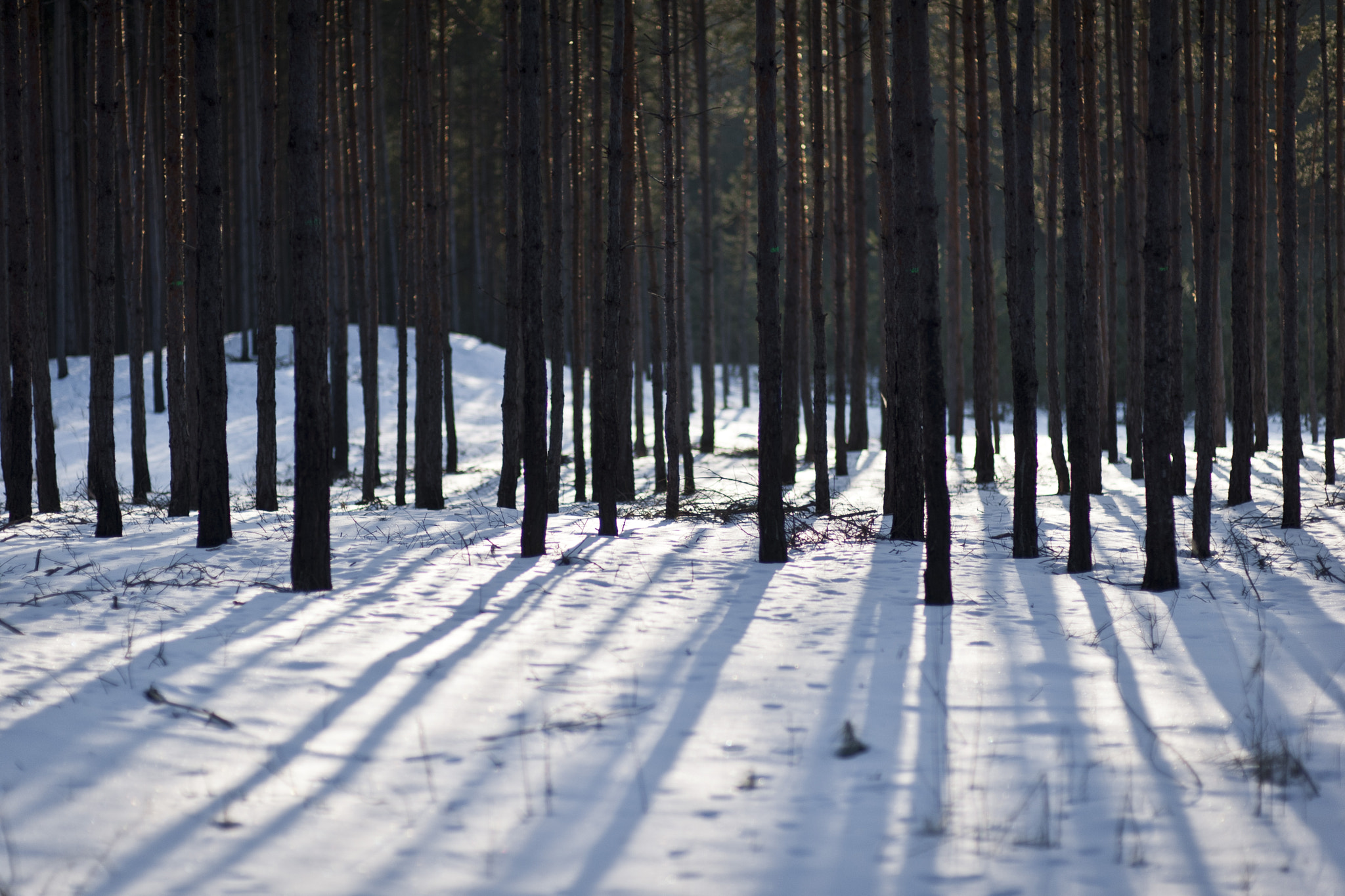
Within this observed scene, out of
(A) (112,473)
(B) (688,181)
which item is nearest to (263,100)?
(A) (112,473)

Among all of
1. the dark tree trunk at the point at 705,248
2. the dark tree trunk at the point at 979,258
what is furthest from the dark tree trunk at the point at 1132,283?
the dark tree trunk at the point at 705,248

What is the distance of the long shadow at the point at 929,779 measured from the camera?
119 inches

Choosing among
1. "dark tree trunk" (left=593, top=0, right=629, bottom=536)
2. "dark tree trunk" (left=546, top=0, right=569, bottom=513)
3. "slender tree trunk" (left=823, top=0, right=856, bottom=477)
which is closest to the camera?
"dark tree trunk" (left=593, top=0, right=629, bottom=536)

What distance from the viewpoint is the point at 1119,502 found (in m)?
12.3

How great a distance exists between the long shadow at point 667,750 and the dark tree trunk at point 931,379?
1.32 m

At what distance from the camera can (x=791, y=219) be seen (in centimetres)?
1470

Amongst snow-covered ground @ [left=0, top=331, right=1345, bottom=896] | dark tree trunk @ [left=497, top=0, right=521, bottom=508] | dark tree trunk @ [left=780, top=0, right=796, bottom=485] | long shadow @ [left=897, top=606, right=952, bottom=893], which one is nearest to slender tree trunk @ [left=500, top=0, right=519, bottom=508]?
dark tree trunk @ [left=497, top=0, right=521, bottom=508]

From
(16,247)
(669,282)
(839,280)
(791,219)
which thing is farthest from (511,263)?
(839,280)

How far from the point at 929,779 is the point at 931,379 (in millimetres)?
3479

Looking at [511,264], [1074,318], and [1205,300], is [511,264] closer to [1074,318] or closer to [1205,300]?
[1074,318]

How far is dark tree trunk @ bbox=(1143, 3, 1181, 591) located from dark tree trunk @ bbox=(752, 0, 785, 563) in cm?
277

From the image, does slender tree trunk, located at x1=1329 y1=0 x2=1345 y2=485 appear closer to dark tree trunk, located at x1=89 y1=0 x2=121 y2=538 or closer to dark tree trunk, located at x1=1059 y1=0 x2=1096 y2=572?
dark tree trunk, located at x1=1059 y1=0 x2=1096 y2=572

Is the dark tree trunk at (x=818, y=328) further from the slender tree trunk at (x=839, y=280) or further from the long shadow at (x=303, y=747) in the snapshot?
the long shadow at (x=303, y=747)

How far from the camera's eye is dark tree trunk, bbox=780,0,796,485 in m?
12.6
